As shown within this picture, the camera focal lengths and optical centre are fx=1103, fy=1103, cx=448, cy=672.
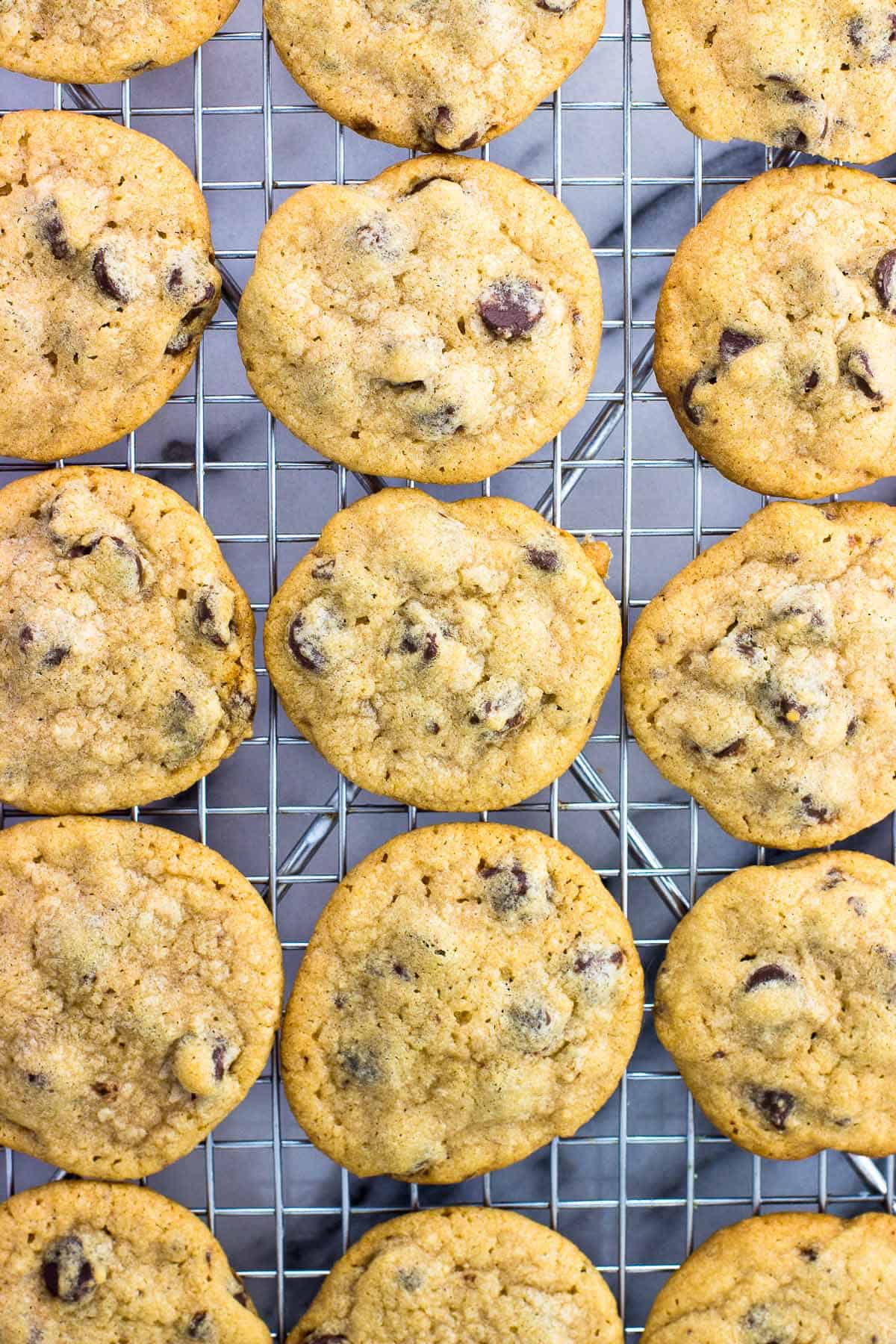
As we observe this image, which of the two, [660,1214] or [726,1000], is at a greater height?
[726,1000]

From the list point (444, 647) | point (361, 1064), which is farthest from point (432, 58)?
point (361, 1064)

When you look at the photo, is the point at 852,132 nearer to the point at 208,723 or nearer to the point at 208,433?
the point at 208,433

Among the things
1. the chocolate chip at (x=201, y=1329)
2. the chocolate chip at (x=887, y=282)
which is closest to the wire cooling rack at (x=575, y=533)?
the chocolate chip at (x=201, y=1329)

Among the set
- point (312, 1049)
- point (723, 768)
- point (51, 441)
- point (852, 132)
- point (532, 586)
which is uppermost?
point (852, 132)

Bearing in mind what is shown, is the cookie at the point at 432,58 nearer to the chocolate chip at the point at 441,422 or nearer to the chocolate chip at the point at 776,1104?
the chocolate chip at the point at 441,422

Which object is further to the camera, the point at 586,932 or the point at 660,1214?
the point at 660,1214

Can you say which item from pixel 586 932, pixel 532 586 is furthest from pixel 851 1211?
pixel 532 586

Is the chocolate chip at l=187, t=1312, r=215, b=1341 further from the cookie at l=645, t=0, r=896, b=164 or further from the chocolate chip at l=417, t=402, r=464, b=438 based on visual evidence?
the cookie at l=645, t=0, r=896, b=164

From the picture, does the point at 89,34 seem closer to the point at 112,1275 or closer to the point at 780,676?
the point at 780,676
